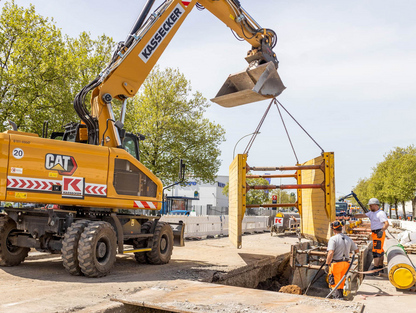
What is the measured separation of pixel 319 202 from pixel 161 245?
436cm

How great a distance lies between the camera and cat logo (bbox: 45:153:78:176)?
755cm

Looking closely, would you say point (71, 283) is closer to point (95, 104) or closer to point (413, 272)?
point (95, 104)

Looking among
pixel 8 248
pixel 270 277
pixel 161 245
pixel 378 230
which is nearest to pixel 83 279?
pixel 8 248

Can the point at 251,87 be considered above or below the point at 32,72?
below

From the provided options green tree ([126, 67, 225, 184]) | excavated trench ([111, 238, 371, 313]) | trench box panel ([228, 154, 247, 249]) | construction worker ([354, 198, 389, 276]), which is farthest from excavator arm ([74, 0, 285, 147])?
green tree ([126, 67, 225, 184])

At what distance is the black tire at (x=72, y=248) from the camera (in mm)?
7441

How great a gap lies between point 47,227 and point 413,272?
6.93 meters

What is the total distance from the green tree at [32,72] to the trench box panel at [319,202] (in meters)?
11.9

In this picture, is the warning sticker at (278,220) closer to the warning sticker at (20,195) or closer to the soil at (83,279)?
the soil at (83,279)

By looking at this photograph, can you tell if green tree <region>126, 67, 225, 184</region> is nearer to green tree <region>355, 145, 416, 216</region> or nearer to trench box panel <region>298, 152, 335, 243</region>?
trench box panel <region>298, 152, 335, 243</region>

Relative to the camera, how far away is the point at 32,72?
57.6ft

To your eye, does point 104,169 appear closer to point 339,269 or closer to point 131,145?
point 131,145

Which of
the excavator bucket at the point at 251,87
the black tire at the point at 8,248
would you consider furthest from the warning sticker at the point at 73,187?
the excavator bucket at the point at 251,87

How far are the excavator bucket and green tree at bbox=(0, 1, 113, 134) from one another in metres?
10.8
